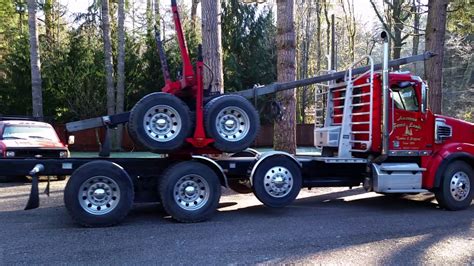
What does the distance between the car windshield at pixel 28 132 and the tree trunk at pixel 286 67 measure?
7107 mm

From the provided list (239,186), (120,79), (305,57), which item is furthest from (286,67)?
(305,57)

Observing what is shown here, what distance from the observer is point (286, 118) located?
43.0 ft

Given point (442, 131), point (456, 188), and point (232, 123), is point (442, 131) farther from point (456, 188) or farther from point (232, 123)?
point (232, 123)

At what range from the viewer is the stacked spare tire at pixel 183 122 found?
770cm

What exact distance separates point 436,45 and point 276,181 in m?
8.84

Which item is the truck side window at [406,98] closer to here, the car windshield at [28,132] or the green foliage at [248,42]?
the car windshield at [28,132]

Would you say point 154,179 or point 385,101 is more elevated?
point 385,101

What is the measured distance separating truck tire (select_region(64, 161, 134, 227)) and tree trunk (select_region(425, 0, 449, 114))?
10.5 m

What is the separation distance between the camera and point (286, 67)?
1296 cm

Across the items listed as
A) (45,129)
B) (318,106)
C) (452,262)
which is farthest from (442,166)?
(45,129)

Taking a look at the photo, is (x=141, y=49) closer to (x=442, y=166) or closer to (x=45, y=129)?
(x=45, y=129)

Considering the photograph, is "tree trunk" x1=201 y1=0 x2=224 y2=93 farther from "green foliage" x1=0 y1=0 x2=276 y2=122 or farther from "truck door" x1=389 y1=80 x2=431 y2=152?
"green foliage" x1=0 y1=0 x2=276 y2=122

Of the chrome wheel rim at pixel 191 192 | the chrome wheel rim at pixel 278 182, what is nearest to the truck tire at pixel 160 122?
the chrome wheel rim at pixel 191 192

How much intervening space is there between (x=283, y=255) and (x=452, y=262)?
211 cm
